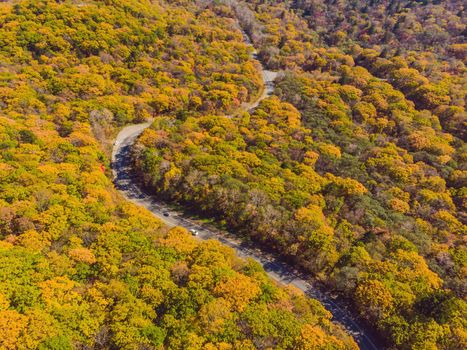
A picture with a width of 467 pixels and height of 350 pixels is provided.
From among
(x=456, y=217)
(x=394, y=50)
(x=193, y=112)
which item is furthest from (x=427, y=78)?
(x=193, y=112)

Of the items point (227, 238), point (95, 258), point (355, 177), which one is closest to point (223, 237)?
point (227, 238)

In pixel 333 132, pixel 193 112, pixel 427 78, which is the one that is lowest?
pixel 193 112

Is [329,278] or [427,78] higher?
[427,78]

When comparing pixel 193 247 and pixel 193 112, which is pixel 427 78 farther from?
pixel 193 247

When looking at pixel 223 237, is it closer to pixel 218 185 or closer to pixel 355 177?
pixel 218 185


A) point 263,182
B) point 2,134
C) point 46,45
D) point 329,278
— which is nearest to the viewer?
point 329,278

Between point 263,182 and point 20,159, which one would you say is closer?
point 20,159
